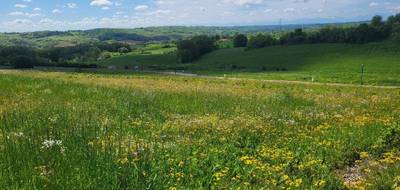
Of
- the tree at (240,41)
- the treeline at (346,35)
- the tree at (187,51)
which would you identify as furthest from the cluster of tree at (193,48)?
the treeline at (346,35)

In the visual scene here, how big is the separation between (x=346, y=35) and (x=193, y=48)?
4871cm

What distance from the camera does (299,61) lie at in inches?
5000

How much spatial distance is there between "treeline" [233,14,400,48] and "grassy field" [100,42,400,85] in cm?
557

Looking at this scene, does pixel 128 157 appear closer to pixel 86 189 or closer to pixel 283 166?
pixel 86 189

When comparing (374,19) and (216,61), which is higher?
(374,19)

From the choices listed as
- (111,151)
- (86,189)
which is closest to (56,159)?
(111,151)

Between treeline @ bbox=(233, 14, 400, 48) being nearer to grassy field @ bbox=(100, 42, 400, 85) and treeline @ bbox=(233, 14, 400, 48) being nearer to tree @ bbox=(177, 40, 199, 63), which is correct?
grassy field @ bbox=(100, 42, 400, 85)

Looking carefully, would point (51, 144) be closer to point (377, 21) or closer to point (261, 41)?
point (377, 21)

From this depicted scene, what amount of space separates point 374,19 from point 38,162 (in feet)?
534

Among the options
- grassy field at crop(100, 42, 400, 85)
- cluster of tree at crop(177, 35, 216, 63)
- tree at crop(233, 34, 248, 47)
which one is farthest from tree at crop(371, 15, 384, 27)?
cluster of tree at crop(177, 35, 216, 63)

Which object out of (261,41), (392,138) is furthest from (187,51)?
(392,138)

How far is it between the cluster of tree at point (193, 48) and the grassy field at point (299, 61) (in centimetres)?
384

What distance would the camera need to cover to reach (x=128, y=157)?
351 inches

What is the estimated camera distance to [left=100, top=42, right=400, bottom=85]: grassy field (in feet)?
347
